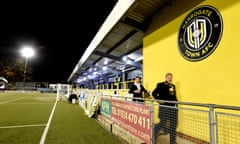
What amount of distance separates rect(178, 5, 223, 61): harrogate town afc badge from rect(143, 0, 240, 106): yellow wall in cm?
10

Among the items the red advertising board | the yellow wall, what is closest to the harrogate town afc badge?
the yellow wall

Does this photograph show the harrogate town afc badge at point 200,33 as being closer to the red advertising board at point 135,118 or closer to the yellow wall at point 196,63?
the yellow wall at point 196,63

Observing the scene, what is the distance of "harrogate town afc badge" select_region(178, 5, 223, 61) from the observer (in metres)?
3.05

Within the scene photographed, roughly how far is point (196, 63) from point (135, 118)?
1817 mm

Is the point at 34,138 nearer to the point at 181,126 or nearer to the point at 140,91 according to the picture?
the point at 140,91

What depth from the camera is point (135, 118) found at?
323cm

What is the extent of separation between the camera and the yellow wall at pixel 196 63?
2.68 metres

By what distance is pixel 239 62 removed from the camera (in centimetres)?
256

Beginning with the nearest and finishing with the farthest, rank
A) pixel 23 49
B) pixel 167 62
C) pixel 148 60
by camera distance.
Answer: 1. pixel 167 62
2. pixel 148 60
3. pixel 23 49

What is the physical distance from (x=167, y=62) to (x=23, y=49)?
4117cm

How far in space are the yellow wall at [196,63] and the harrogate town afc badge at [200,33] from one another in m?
0.10

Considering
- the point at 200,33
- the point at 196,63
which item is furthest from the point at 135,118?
the point at 200,33

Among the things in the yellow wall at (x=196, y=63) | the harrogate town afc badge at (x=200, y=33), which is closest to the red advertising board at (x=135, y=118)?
the yellow wall at (x=196, y=63)

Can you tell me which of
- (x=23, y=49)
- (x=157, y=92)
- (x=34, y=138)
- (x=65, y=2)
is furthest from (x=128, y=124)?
(x=23, y=49)
